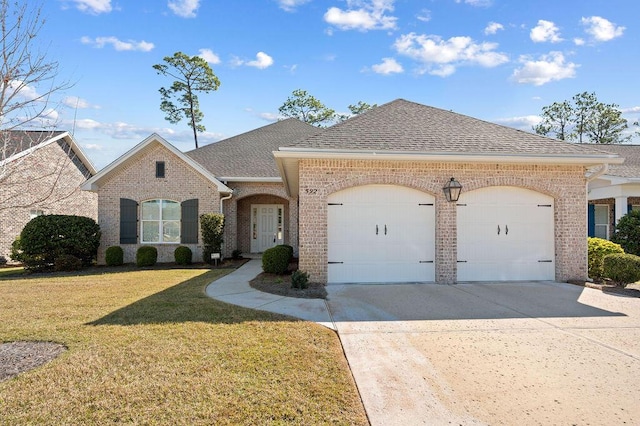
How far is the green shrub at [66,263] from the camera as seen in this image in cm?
1171

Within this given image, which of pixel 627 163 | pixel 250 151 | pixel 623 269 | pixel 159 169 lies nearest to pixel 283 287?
pixel 623 269

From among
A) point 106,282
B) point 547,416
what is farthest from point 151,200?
point 547,416

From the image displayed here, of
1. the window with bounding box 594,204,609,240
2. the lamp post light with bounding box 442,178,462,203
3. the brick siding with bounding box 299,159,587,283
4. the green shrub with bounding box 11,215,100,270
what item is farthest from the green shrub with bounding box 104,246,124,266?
the window with bounding box 594,204,609,240

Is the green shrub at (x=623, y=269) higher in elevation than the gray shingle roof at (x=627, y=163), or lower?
lower

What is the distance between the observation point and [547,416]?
2.82 m

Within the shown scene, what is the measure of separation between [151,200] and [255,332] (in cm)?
1086

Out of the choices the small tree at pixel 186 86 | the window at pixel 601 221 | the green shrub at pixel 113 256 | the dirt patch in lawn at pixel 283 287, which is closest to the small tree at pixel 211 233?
the green shrub at pixel 113 256

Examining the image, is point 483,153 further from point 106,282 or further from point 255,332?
point 106,282

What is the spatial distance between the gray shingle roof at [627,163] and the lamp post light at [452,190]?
10.6 meters

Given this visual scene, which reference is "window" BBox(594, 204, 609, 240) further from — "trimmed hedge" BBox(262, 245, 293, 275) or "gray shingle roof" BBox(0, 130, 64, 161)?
"gray shingle roof" BBox(0, 130, 64, 161)

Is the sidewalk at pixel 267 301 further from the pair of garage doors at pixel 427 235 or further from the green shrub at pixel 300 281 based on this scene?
the pair of garage doors at pixel 427 235

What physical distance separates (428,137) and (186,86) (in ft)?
85.0

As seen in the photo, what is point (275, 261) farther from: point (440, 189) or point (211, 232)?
point (440, 189)

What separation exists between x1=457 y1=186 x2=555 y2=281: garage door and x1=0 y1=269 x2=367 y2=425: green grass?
17.3 feet
